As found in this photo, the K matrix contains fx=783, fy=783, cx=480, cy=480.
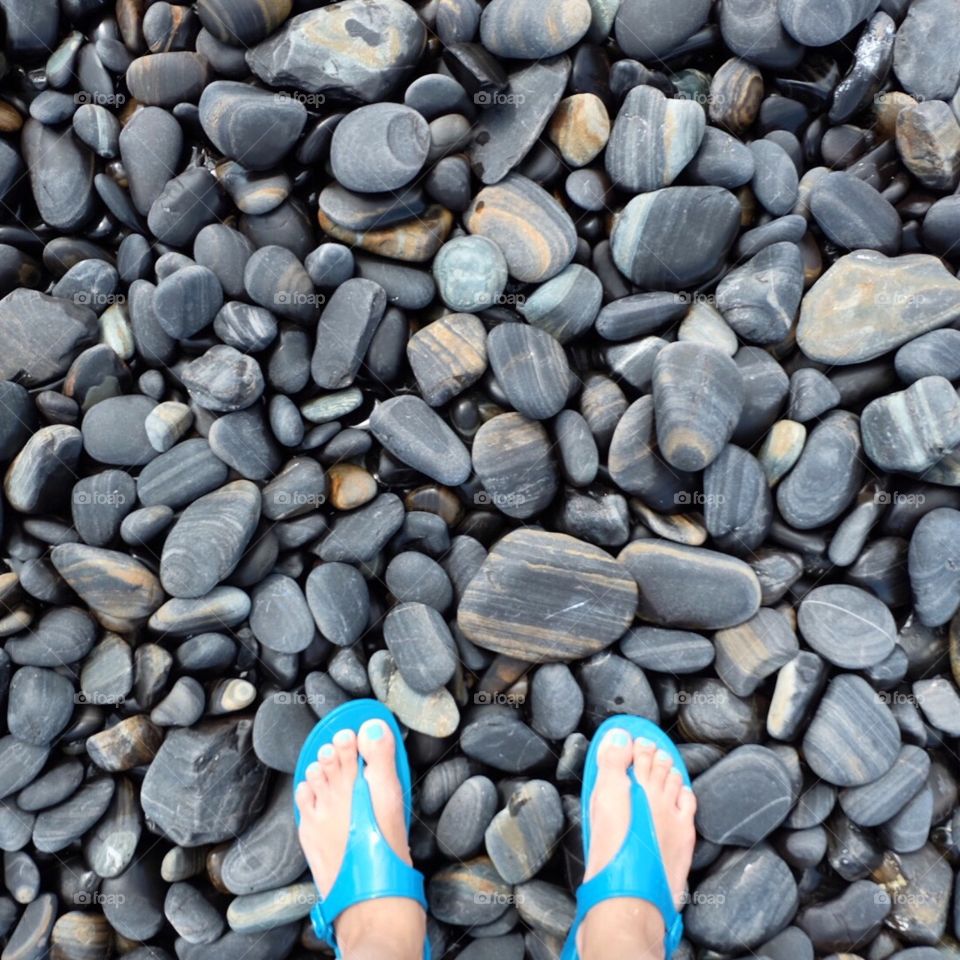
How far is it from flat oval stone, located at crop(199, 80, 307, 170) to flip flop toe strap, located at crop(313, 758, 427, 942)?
1.40 m

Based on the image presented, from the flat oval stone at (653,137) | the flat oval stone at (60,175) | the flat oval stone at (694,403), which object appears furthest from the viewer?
the flat oval stone at (60,175)

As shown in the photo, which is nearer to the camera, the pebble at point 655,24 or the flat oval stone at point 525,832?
the flat oval stone at point 525,832

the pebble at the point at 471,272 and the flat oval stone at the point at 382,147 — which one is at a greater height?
the flat oval stone at the point at 382,147

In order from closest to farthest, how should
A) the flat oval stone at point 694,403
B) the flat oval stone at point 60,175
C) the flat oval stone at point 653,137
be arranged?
the flat oval stone at point 694,403 → the flat oval stone at point 653,137 → the flat oval stone at point 60,175

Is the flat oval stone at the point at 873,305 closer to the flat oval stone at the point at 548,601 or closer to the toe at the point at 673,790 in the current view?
the flat oval stone at the point at 548,601

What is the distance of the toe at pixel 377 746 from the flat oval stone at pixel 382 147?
1.15m

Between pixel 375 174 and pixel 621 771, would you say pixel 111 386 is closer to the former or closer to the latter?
pixel 375 174

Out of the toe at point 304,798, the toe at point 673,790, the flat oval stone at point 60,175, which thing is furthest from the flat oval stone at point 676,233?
the toe at point 304,798

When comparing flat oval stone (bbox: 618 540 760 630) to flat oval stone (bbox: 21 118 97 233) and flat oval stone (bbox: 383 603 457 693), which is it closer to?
flat oval stone (bbox: 383 603 457 693)

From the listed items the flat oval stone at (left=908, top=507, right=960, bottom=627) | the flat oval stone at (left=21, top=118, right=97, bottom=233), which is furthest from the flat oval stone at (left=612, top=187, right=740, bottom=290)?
the flat oval stone at (left=21, top=118, right=97, bottom=233)

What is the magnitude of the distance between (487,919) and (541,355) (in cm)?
120

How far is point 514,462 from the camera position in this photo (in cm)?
168

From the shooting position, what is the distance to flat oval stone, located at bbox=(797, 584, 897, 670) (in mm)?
1664

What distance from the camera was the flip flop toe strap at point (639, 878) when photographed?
160 centimetres
